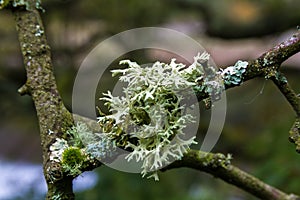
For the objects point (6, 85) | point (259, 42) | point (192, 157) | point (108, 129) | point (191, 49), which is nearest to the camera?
point (108, 129)

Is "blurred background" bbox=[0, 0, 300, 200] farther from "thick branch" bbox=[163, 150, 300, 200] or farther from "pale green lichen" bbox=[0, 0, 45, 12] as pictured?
"pale green lichen" bbox=[0, 0, 45, 12]

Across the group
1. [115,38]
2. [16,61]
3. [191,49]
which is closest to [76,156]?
[191,49]

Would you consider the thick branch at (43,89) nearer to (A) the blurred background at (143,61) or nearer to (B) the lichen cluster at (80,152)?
(B) the lichen cluster at (80,152)

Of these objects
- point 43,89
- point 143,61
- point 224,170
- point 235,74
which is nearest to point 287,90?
point 235,74

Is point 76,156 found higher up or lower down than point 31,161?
lower down

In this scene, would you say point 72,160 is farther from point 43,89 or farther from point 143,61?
point 143,61

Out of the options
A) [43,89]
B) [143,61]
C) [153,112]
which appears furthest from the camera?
[143,61]

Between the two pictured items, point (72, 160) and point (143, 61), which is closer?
point (72, 160)

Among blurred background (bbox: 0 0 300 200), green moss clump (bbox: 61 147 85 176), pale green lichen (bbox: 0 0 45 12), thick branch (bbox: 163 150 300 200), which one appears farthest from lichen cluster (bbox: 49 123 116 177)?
blurred background (bbox: 0 0 300 200)

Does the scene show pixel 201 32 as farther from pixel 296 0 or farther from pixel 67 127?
pixel 67 127
